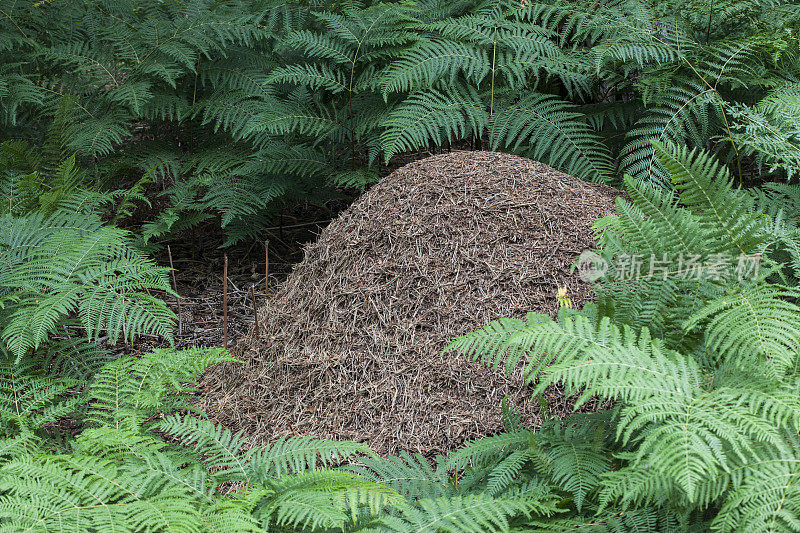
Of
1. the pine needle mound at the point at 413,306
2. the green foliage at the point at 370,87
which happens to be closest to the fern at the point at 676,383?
the pine needle mound at the point at 413,306

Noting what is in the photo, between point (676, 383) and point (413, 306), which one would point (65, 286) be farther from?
point (676, 383)

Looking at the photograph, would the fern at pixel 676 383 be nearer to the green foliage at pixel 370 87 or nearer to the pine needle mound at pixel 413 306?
the pine needle mound at pixel 413 306

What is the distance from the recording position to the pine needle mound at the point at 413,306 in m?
2.58

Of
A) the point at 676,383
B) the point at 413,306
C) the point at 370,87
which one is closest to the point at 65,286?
the point at 413,306

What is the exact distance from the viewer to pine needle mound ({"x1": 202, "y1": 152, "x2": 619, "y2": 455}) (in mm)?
2580

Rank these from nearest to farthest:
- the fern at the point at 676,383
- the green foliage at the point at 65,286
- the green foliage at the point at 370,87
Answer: the fern at the point at 676,383, the green foliage at the point at 65,286, the green foliage at the point at 370,87

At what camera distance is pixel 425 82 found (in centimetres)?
367

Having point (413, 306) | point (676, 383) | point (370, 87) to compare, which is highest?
point (370, 87)

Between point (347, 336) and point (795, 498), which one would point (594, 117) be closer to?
point (347, 336)

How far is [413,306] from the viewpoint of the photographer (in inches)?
109

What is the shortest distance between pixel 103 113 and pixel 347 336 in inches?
98.2

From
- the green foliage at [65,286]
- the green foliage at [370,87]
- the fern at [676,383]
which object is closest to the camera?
the fern at [676,383]

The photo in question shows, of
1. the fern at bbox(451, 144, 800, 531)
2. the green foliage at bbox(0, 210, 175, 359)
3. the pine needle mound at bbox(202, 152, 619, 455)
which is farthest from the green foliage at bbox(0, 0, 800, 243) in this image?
the fern at bbox(451, 144, 800, 531)

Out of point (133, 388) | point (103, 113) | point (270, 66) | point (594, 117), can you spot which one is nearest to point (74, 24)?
point (103, 113)
